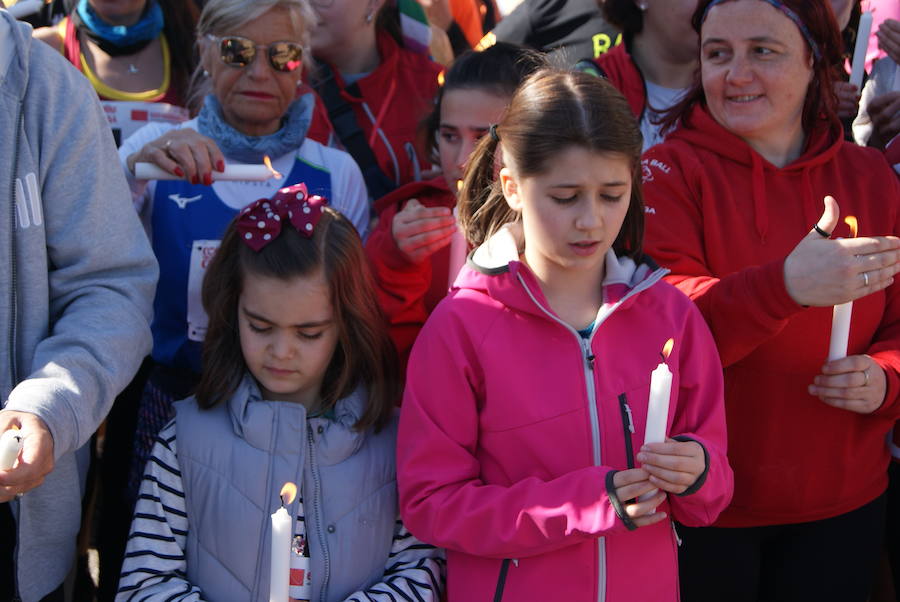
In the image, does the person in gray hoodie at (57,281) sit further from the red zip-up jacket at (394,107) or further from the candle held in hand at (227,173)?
the red zip-up jacket at (394,107)

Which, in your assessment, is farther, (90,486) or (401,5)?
(401,5)

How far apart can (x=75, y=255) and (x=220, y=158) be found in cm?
67

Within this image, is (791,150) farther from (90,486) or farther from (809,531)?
(90,486)

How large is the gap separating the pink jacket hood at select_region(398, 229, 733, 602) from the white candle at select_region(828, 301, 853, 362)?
0.31 metres

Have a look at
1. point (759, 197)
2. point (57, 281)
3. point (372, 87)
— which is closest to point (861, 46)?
point (759, 197)

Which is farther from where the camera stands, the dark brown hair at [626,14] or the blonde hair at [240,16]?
the dark brown hair at [626,14]

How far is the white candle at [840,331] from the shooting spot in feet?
8.03

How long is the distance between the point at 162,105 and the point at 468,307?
1.78 m

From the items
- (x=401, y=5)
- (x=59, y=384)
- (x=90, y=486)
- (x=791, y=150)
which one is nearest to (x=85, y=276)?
(x=59, y=384)

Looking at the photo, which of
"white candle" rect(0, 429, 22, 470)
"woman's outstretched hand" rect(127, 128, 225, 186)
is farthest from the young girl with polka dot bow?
"white candle" rect(0, 429, 22, 470)

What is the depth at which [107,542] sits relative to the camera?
2975 mm

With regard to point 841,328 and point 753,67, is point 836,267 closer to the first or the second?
point 841,328

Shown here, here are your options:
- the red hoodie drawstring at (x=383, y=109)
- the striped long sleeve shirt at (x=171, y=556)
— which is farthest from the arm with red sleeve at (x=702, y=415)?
the red hoodie drawstring at (x=383, y=109)

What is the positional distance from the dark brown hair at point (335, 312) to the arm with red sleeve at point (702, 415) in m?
0.74
